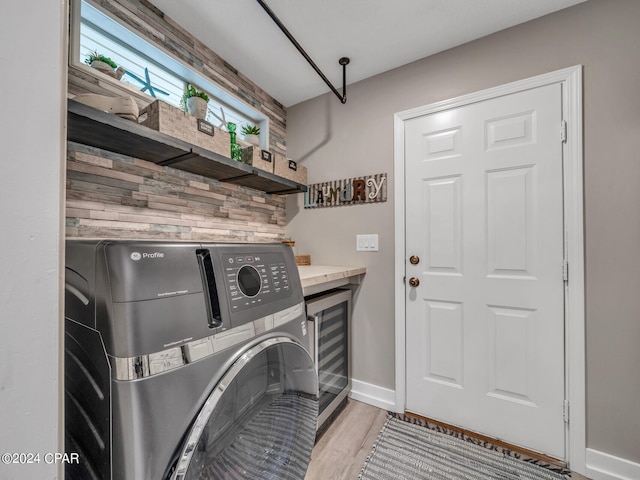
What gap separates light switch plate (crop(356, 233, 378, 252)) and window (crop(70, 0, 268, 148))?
1.26m

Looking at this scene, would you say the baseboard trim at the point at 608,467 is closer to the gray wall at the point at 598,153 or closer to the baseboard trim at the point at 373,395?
the gray wall at the point at 598,153

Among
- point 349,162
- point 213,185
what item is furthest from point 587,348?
point 213,185

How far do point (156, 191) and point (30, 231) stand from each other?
3.85 ft

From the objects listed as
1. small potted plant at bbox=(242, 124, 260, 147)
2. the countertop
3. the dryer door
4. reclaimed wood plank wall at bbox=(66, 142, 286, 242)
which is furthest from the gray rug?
small potted plant at bbox=(242, 124, 260, 147)

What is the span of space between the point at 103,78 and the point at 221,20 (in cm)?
71

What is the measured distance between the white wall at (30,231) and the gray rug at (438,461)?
140cm

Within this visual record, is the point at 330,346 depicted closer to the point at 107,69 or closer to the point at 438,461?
the point at 438,461

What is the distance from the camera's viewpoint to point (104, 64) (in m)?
1.21

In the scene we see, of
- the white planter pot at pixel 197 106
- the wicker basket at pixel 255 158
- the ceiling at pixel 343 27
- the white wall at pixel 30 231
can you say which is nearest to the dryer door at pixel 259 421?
the white wall at pixel 30 231

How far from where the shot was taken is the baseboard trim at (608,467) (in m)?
1.24

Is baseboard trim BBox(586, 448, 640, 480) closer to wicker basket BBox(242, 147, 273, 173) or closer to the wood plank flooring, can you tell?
the wood plank flooring

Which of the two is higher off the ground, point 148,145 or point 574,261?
point 148,145

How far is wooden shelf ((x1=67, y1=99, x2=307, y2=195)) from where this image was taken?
1001 mm

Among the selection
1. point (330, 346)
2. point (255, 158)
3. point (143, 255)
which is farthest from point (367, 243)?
point (143, 255)
